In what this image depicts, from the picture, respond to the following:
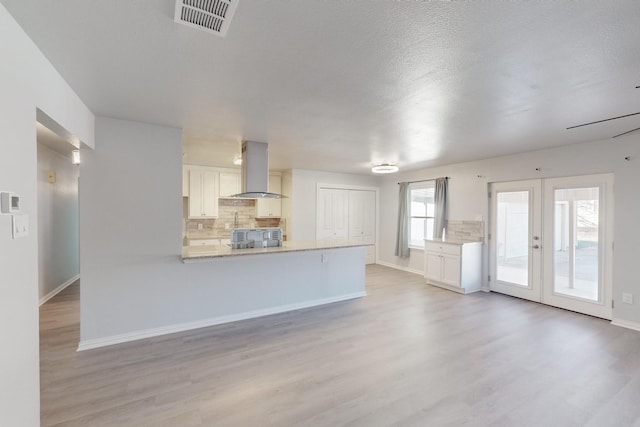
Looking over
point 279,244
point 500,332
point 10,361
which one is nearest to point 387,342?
point 500,332

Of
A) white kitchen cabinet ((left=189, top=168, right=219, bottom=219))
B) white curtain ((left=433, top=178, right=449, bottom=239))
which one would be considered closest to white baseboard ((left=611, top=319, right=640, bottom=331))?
white curtain ((left=433, top=178, right=449, bottom=239))

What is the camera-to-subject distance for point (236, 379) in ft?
8.14

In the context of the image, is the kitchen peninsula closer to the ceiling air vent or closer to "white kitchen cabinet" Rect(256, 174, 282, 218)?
the ceiling air vent

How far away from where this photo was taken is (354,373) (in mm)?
2578

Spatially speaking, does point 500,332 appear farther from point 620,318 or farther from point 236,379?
point 236,379

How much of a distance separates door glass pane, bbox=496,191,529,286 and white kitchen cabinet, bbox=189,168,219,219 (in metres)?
5.66

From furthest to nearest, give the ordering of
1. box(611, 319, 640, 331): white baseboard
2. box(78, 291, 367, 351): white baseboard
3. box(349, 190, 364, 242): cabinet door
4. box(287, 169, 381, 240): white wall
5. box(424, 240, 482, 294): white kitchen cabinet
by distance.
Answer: box(349, 190, 364, 242): cabinet door → box(287, 169, 381, 240): white wall → box(424, 240, 482, 294): white kitchen cabinet → box(611, 319, 640, 331): white baseboard → box(78, 291, 367, 351): white baseboard

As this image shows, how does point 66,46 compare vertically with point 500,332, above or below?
above

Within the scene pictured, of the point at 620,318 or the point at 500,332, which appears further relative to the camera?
the point at 620,318

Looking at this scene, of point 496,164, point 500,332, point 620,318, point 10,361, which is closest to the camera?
point 10,361

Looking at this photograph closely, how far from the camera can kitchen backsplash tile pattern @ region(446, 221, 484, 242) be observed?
18.0 ft

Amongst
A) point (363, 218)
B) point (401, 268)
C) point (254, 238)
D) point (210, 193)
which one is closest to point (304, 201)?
point (363, 218)

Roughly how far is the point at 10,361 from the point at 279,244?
3029 millimetres

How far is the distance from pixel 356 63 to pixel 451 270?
179 inches
